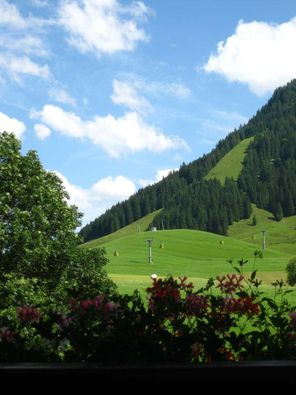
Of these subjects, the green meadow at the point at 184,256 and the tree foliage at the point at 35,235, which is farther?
the green meadow at the point at 184,256

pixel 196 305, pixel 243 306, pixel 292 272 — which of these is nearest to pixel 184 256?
pixel 292 272

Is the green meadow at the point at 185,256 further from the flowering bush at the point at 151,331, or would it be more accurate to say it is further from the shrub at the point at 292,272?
the flowering bush at the point at 151,331

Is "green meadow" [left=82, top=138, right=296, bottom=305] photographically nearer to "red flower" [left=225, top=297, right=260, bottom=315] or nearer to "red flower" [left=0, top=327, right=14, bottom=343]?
"red flower" [left=225, top=297, right=260, bottom=315]

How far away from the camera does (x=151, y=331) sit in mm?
4520

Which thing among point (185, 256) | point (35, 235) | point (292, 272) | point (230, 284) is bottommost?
point (292, 272)

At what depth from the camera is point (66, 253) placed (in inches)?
952

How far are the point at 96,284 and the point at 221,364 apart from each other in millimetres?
20707

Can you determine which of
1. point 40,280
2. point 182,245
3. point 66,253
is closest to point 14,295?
point 40,280

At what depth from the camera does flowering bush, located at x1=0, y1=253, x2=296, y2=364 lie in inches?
170

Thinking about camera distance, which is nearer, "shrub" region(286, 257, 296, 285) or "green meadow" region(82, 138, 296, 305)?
"shrub" region(286, 257, 296, 285)

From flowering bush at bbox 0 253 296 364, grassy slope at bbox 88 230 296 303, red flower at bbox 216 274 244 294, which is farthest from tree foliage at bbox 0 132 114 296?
grassy slope at bbox 88 230 296 303

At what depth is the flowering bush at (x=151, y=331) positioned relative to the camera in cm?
431

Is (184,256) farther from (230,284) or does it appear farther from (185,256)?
(230,284)

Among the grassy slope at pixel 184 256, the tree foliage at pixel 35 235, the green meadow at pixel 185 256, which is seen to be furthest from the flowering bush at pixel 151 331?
the green meadow at pixel 185 256
